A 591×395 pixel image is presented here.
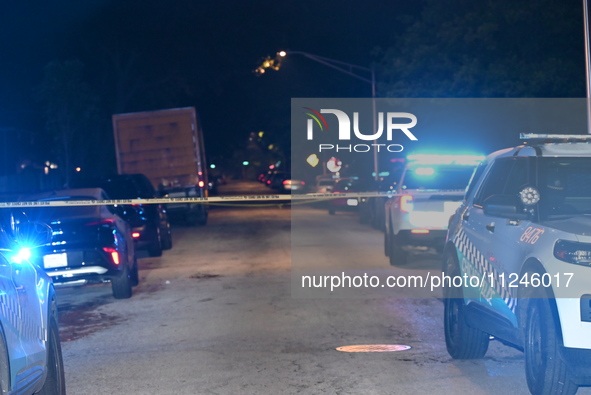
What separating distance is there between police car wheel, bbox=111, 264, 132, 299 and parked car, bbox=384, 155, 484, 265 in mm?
4897

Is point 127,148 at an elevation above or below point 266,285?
above

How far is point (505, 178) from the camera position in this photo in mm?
7934

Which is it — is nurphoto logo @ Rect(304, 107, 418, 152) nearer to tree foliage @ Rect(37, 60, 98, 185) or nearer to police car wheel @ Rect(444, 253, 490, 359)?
tree foliage @ Rect(37, 60, 98, 185)

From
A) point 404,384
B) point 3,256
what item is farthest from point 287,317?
point 3,256

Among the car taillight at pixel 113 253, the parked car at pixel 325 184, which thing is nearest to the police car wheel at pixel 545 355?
the car taillight at pixel 113 253

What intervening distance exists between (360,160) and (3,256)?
44.4m

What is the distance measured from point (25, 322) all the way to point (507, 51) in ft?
72.1

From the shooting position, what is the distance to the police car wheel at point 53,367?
600 centimetres

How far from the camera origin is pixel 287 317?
417 inches

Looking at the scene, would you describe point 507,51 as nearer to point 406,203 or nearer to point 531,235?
point 406,203

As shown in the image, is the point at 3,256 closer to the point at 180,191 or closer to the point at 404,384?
the point at 404,384

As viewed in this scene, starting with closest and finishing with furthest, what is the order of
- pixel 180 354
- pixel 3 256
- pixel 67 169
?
pixel 3 256 < pixel 180 354 < pixel 67 169

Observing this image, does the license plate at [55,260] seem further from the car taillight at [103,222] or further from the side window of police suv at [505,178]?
the side window of police suv at [505,178]

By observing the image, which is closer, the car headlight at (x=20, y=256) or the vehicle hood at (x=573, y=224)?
the car headlight at (x=20, y=256)
